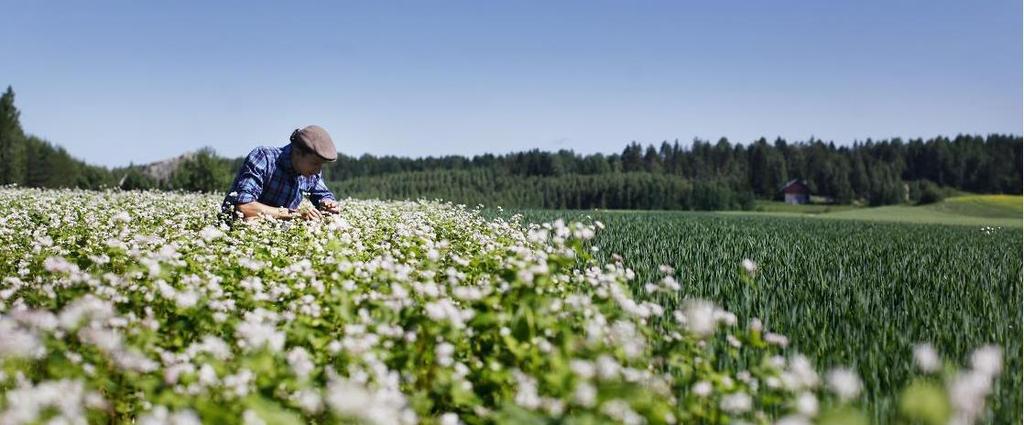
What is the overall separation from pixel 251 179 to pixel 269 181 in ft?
1.02

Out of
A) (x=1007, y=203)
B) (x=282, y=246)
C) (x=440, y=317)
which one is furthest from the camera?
(x=1007, y=203)

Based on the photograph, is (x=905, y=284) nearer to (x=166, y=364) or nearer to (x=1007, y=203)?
(x=166, y=364)

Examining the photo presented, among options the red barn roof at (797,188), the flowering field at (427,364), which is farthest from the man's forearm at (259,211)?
the red barn roof at (797,188)

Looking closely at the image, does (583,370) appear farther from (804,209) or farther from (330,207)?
(804,209)

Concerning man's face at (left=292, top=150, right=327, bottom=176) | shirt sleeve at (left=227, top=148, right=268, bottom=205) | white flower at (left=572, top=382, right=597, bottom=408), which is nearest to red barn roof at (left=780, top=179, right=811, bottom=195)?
man's face at (left=292, top=150, right=327, bottom=176)

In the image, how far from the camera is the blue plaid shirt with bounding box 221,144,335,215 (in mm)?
7712

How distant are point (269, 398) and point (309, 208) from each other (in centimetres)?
526

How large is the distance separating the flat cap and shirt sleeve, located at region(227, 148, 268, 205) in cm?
72

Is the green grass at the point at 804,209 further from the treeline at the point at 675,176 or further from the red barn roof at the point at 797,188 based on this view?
the red barn roof at the point at 797,188

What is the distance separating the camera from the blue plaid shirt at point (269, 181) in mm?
7712

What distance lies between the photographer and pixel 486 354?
3273 millimetres

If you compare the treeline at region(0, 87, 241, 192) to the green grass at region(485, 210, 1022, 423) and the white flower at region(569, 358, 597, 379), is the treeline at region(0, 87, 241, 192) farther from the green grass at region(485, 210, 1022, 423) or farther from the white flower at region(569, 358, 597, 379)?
the white flower at region(569, 358, 597, 379)

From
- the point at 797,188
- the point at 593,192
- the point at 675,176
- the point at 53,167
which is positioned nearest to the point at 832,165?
the point at 797,188

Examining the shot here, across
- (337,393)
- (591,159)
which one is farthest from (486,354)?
(591,159)
